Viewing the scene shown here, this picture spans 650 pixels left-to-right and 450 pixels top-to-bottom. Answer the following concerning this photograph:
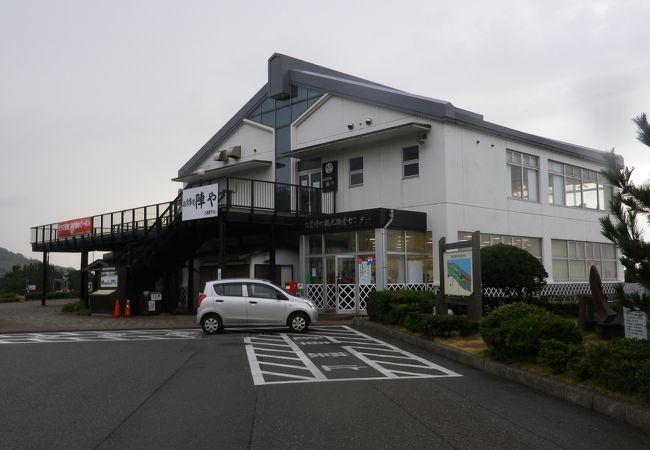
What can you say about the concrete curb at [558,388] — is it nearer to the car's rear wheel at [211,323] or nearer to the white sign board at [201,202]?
the car's rear wheel at [211,323]

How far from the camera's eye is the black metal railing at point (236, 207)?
23.7 metres

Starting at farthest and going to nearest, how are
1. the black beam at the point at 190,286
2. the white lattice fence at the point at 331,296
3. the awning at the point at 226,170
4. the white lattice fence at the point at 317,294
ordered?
the awning at the point at 226,170, the black beam at the point at 190,286, the white lattice fence at the point at 317,294, the white lattice fence at the point at 331,296

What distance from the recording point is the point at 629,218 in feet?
21.4

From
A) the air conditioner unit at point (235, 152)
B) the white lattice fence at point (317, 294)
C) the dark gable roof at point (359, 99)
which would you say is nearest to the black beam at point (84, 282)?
the dark gable roof at point (359, 99)

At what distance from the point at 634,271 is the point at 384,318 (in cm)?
1127

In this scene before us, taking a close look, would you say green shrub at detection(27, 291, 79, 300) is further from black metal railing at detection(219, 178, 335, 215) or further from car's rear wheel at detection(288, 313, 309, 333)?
car's rear wheel at detection(288, 313, 309, 333)

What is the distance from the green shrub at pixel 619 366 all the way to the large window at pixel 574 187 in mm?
20497

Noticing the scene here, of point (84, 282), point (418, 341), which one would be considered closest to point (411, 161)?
point (418, 341)

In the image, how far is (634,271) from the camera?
650 centimetres

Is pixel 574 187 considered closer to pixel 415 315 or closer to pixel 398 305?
pixel 398 305

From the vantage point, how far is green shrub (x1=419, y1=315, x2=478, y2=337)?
43.5ft

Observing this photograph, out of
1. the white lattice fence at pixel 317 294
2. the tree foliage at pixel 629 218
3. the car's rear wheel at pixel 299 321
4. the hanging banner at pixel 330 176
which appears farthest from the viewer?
the hanging banner at pixel 330 176

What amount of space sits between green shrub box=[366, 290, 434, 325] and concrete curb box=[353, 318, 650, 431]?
8.72 feet

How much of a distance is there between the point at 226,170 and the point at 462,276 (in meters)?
19.8
